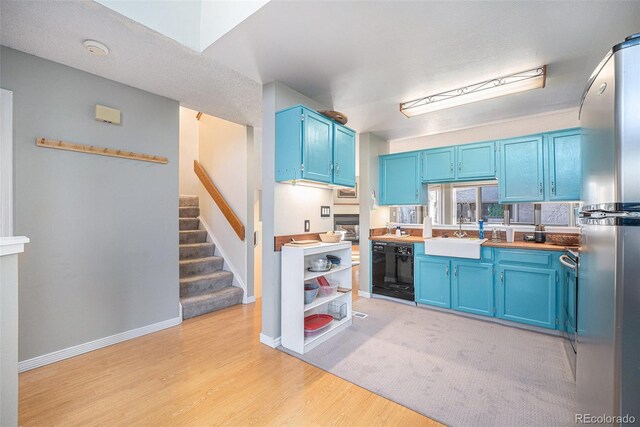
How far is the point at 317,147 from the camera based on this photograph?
274cm

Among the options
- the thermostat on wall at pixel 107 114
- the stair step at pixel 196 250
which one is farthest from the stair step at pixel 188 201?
the thermostat on wall at pixel 107 114

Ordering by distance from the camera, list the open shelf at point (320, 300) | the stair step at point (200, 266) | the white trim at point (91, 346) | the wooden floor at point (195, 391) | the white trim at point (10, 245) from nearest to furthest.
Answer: the white trim at point (10, 245) → the wooden floor at point (195, 391) → the white trim at point (91, 346) → the open shelf at point (320, 300) → the stair step at point (200, 266)

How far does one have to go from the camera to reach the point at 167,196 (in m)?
3.09

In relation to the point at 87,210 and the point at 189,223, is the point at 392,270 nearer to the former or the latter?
the point at 189,223

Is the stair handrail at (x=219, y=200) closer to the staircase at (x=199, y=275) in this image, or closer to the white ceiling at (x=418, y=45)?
the staircase at (x=199, y=275)

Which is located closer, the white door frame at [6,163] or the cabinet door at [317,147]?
the white door frame at [6,163]

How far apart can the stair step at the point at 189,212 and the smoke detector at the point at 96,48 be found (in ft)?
8.80

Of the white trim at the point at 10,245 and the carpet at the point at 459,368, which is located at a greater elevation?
the white trim at the point at 10,245

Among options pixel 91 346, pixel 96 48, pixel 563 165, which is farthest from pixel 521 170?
pixel 91 346

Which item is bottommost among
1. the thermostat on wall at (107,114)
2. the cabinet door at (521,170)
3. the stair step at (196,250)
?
the stair step at (196,250)

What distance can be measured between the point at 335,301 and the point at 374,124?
250 centimetres

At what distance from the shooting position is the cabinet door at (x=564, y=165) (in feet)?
9.66

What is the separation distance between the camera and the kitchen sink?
322 centimetres

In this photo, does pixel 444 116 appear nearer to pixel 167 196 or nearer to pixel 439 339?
pixel 439 339
